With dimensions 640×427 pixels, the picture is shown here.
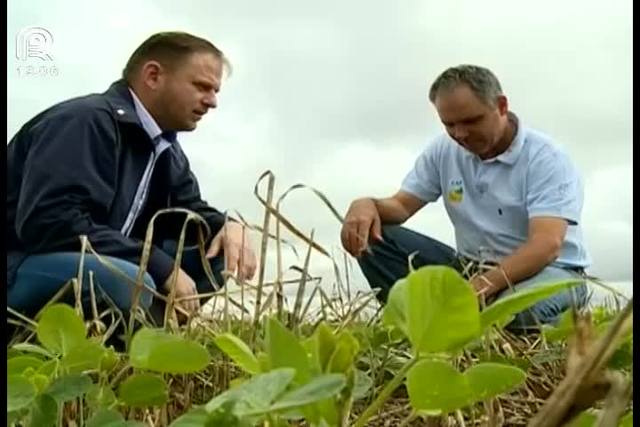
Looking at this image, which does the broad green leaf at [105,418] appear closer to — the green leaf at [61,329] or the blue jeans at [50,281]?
the green leaf at [61,329]

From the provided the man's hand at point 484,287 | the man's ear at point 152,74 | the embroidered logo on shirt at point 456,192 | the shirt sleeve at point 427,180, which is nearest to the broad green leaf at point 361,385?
the man's hand at point 484,287

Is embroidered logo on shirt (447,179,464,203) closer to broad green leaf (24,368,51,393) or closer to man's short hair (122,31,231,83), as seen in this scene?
man's short hair (122,31,231,83)

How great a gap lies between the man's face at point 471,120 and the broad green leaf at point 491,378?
7.34ft

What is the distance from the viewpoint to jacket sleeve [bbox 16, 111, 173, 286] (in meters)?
1.83

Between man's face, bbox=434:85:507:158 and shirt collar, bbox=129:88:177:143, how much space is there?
0.67m

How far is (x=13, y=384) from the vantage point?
325 mm

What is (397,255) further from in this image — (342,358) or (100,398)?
(342,358)

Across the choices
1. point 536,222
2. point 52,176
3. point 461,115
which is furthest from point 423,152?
point 52,176

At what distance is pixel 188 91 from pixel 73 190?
0.44 metres

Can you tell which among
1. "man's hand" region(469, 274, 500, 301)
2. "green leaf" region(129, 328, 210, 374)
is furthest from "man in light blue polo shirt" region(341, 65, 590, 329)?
"green leaf" region(129, 328, 210, 374)

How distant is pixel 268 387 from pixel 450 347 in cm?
4

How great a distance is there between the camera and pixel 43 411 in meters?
0.34

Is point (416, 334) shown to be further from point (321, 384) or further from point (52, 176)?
point (52, 176)

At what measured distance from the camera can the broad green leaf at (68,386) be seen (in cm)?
36
